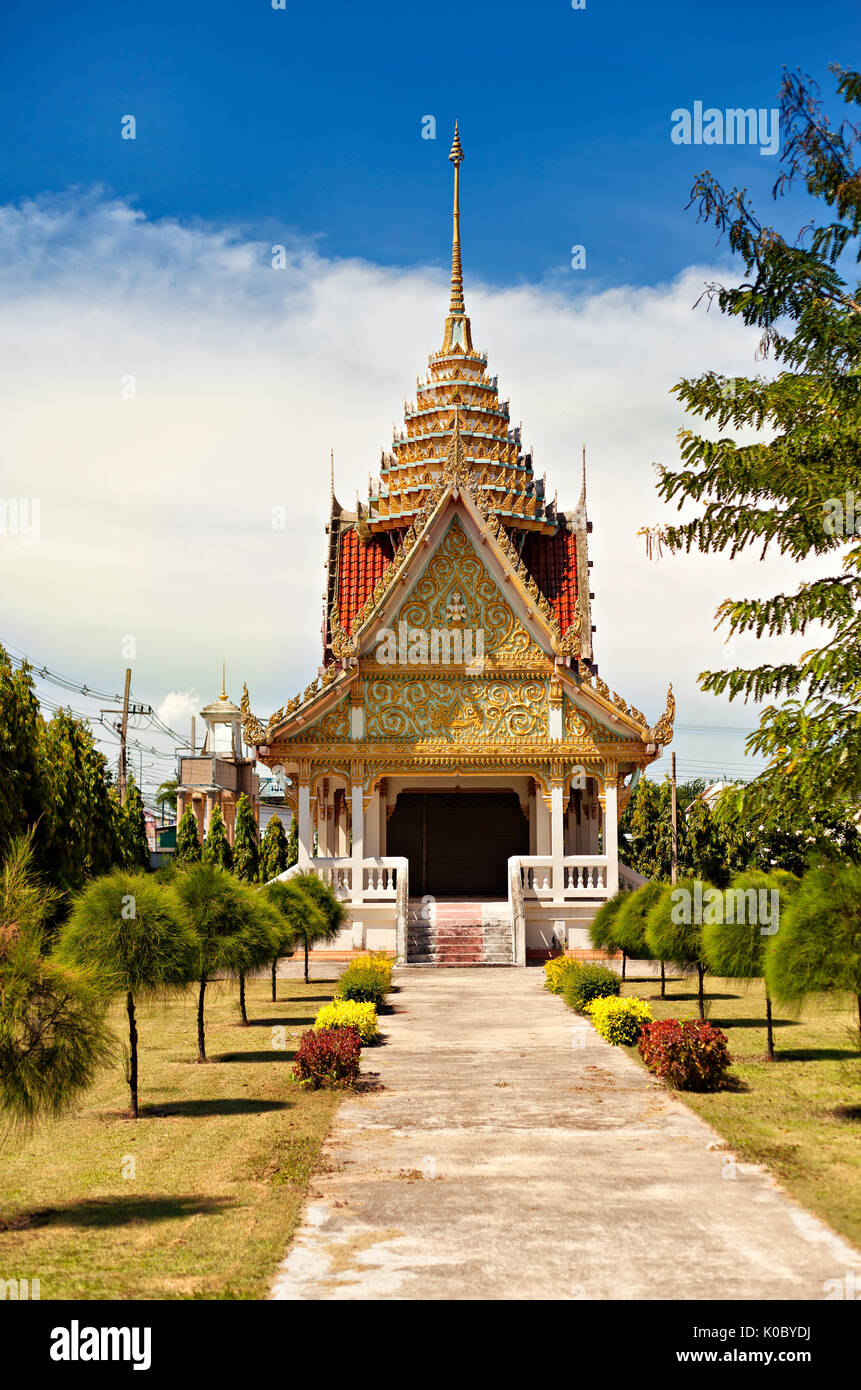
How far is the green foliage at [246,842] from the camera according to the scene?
47.1 m

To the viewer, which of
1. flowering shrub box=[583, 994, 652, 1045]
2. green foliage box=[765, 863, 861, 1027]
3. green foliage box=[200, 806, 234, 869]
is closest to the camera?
green foliage box=[765, 863, 861, 1027]

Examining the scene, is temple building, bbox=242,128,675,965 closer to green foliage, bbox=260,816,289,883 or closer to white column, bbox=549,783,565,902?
white column, bbox=549,783,565,902

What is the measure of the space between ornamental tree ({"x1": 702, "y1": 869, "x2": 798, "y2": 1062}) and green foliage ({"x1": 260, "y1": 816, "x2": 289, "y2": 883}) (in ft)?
107

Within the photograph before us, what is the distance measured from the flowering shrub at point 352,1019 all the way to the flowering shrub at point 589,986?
155 inches

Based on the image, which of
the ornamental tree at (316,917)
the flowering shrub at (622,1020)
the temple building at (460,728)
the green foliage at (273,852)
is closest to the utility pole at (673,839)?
the green foliage at (273,852)

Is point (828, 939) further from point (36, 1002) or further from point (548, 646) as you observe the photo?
point (548, 646)

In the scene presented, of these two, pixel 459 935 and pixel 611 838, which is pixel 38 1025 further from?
pixel 611 838

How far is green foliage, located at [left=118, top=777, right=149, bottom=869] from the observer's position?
113 feet

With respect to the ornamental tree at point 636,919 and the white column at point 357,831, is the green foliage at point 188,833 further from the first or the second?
the ornamental tree at point 636,919

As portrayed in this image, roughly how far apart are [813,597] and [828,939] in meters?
3.55

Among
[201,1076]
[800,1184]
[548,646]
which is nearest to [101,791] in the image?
[548,646]

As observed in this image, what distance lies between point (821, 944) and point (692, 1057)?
2.40 metres

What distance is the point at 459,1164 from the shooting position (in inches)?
409

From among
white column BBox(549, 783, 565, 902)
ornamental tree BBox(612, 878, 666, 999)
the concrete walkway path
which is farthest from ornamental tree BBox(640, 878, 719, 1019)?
white column BBox(549, 783, 565, 902)
